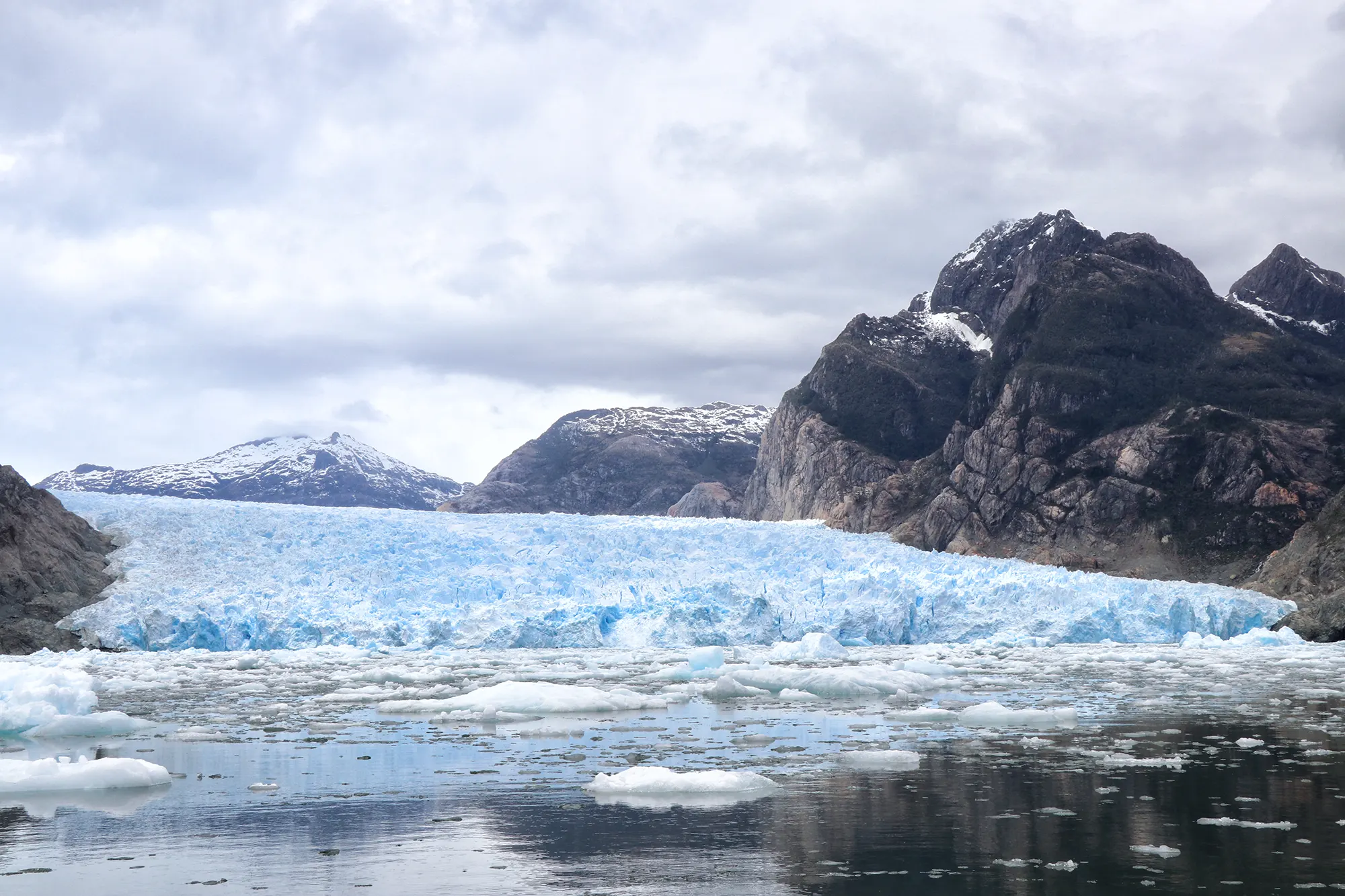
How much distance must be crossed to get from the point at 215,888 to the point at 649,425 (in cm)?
18870

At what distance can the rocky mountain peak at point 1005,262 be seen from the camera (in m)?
102

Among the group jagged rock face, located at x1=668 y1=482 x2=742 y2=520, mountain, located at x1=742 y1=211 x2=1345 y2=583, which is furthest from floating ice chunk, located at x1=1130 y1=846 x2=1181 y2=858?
jagged rock face, located at x1=668 y1=482 x2=742 y2=520

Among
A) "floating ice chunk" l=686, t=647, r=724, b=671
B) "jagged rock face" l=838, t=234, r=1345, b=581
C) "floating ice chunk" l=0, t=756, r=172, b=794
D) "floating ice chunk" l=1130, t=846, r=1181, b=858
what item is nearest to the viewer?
"floating ice chunk" l=1130, t=846, r=1181, b=858

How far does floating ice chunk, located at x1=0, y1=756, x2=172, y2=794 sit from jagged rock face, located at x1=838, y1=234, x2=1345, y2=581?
61930 mm

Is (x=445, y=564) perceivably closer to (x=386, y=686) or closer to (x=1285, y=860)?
(x=386, y=686)

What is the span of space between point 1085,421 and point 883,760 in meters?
70.6

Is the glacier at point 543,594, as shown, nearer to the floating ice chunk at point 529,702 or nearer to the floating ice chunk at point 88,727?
the floating ice chunk at point 529,702

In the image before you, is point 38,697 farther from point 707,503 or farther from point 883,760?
point 707,503

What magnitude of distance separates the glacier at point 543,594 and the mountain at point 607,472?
9229 cm

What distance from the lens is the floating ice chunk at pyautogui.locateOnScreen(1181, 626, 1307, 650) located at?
1300 inches

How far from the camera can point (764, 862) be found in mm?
7441

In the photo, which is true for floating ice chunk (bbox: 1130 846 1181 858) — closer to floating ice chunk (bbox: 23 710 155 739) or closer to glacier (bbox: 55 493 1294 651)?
floating ice chunk (bbox: 23 710 155 739)

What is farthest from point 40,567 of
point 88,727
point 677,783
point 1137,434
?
point 1137,434

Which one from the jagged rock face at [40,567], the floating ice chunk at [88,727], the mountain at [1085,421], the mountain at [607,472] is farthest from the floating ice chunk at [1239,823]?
the mountain at [607,472]
